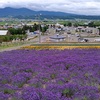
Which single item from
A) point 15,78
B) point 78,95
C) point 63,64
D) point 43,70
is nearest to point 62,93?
point 78,95

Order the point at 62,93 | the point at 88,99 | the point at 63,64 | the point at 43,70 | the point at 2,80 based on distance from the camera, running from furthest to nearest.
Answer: the point at 63,64 → the point at 43,70 → the point at 2,80 → the point at 62,93 → the point at 88,99

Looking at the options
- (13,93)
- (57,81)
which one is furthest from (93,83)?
(13,93)

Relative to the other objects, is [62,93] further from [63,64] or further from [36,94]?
[63,64]

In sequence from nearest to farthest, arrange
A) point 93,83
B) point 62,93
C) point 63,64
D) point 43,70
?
point 62,93 < point 93,83 < point 43,70 < point 63,64

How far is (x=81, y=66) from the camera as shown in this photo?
47.7ft

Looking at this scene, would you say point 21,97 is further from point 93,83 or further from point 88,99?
point 93,83

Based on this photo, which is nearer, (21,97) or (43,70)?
(21,97)

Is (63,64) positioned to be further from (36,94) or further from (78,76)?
(36,94)

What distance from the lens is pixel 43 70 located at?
1391 centimetres

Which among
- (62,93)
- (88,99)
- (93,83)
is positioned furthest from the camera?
(93,83)

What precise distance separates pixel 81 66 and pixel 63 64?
132 cm

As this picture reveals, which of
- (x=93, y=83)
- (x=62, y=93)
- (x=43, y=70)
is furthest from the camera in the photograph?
(x=43, y=70)

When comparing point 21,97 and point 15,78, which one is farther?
point 15,78

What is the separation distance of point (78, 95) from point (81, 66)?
19.7ft
